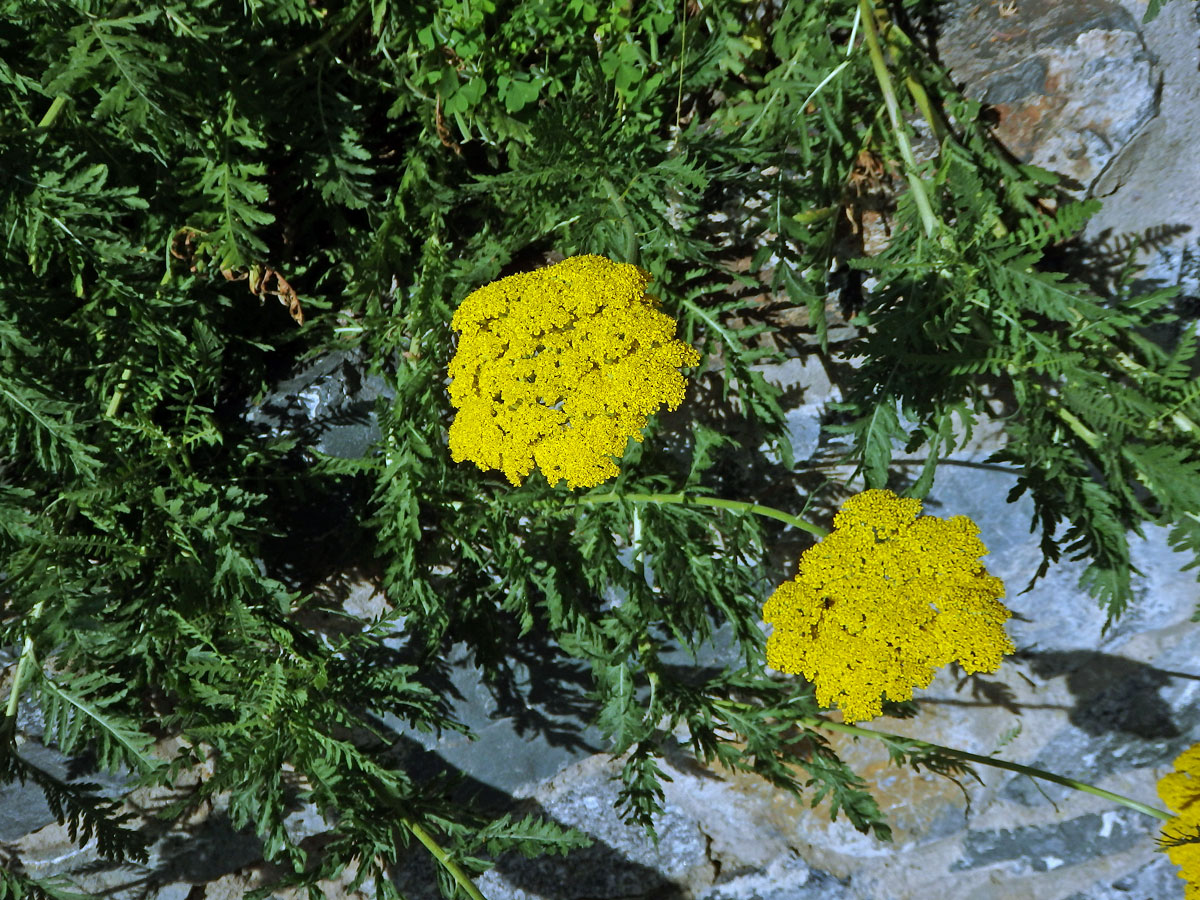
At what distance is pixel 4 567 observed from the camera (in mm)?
3137

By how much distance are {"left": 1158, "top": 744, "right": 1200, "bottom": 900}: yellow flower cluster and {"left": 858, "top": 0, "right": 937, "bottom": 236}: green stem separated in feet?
7.02

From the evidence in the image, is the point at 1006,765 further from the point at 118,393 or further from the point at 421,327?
the point at 118,393

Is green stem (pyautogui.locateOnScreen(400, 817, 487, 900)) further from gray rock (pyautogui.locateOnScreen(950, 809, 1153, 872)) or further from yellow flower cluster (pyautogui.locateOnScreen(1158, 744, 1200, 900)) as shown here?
gray rock (pyautogui.locateOnScreen(950, 809, 1153, 872))

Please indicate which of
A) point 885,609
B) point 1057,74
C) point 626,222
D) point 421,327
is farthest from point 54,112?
point 1057,74

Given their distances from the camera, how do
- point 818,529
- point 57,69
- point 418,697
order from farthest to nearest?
point 418,697 → point 818,529 → point 57,69

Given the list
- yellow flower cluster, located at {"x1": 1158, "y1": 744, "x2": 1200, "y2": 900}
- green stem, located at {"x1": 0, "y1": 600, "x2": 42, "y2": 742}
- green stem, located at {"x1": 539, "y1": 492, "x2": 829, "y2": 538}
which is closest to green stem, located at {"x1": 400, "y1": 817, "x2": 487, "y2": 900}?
green stem, located at {"x1": 539, "y1": 492, "x2": 829, "y2": 538}

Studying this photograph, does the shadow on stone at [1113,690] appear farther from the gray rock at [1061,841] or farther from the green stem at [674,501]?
the green stem at [674,501]

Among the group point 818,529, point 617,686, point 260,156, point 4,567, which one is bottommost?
point 617,686

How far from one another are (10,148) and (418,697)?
268cm

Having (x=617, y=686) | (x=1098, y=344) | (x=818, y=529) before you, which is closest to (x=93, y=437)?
(x=617, y=686)

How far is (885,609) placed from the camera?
2555mm

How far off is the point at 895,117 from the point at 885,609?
179cm

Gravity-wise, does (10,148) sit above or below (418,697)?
above

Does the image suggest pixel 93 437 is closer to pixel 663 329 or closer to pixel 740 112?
pixel 663 329
